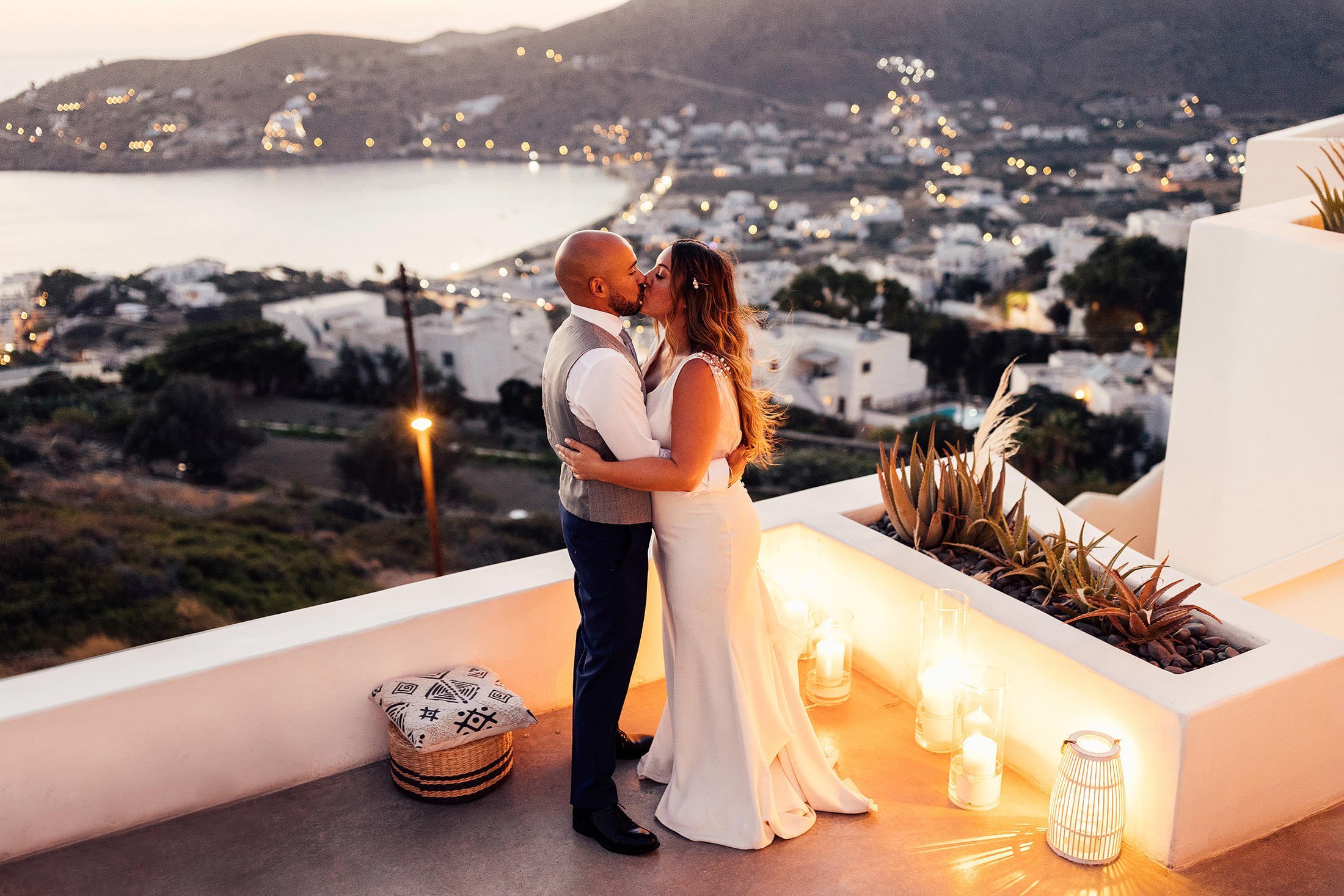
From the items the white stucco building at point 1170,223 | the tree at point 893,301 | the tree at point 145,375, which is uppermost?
the white stucco building at point 1170,223

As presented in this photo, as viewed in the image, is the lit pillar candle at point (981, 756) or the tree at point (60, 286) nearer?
the lit pillar candle at point (981, 756)

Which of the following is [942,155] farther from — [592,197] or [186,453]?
[186,453]

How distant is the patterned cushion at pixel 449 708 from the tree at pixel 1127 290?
21404 mm

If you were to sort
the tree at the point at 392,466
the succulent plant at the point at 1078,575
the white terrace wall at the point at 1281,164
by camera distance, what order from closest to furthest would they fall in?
the succulent plant at the point at 1078,575, the white terrace wall at the point at 1281,164, the tree at the point at 392,466

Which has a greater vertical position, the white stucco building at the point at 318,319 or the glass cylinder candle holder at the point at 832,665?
the glass cylinder candle holder at the point at 832,665

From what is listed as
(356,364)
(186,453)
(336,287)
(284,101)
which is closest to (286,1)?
(284,101)

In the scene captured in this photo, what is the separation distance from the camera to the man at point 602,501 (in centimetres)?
207

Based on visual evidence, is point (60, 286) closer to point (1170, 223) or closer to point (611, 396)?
point (611, 396)

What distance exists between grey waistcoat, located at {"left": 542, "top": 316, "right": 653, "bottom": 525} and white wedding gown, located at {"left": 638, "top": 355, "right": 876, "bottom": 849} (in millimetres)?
82

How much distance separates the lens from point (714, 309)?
2102 mm

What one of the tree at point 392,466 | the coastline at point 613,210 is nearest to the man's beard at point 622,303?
the tree at point 392,466

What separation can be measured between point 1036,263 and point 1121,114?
12.2 feet

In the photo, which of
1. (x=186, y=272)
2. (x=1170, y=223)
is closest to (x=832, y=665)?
(x=186, y=272)

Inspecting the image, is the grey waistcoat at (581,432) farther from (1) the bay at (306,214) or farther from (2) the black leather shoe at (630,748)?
(1) the bay at (306,214)
